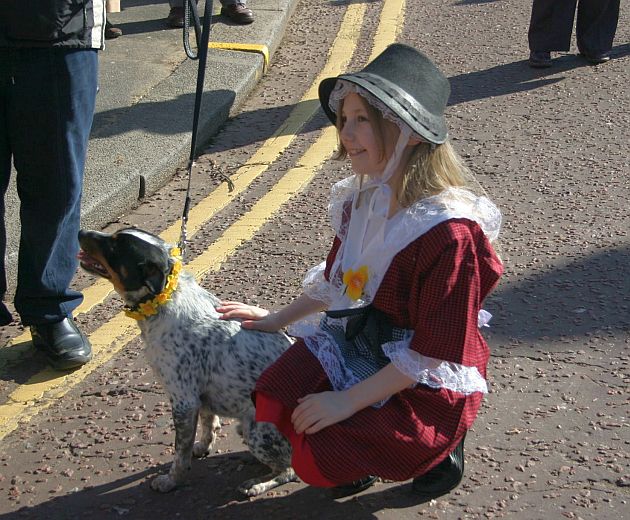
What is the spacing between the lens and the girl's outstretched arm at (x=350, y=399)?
2922mm

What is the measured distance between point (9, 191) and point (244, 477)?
2.61 meters

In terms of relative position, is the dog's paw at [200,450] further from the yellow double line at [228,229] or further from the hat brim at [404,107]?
the hat brim at [404,107]

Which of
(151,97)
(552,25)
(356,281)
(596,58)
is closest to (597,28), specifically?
(596,58)

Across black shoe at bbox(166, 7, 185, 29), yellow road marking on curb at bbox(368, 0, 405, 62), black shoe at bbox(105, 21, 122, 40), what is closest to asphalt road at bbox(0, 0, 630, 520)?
yellow road marking on curb at bbox(368, 0, 405, 62)

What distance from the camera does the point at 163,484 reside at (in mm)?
3275

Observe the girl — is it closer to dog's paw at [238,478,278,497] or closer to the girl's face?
the girl's face

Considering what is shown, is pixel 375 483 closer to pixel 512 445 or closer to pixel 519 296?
pixel 512 445

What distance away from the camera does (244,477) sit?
3.39m

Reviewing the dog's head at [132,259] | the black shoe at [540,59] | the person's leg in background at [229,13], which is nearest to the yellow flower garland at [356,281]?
the dog's head at [132,259]

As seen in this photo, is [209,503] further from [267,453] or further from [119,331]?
[119,331]

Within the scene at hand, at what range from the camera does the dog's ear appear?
3.18 meters

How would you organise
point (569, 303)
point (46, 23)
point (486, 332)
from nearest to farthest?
1. point (46, 23)
2. point (486, 332)
3. point (569, 303)

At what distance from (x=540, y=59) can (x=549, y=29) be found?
27 centimetres

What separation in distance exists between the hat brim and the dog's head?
32.7 inches
